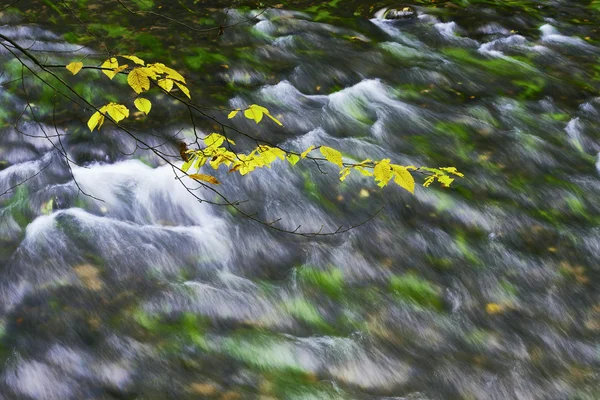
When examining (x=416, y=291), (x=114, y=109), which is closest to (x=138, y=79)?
(x=114, y=109)

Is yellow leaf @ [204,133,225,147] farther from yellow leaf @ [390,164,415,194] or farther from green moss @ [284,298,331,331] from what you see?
green moss @ [284,298,331,331]

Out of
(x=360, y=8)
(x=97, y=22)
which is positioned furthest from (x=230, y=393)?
(x=360, y=8)

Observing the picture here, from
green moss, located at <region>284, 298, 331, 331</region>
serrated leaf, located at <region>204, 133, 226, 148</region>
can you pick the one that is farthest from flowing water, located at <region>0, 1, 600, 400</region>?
serrated leaf, located at <region>204, 133, 226, 148</region>

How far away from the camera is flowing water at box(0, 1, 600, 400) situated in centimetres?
402

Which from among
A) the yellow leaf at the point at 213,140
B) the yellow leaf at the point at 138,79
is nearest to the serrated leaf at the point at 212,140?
the yellow leaf at the point at 213,140

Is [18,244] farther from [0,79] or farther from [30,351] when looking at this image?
[0,79]

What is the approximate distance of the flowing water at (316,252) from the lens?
4023 millimetres

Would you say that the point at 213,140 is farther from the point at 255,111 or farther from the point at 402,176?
the point at 402,176

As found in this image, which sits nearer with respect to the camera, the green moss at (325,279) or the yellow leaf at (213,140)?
the yellow leaf at (213,140)

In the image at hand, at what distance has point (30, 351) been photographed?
13.0ft

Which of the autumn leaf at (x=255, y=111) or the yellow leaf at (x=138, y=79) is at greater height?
the yellow leaf at (x=138, y=79)

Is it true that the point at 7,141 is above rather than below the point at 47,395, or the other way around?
above

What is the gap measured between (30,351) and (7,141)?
245 cm

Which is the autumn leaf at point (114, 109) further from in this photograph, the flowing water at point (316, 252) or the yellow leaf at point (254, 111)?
the flowing water at point (316, 252)
